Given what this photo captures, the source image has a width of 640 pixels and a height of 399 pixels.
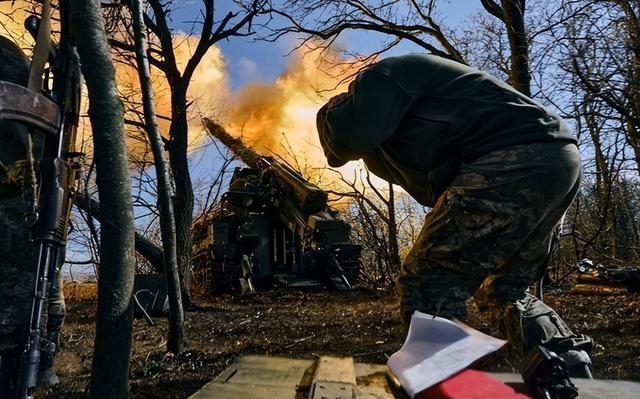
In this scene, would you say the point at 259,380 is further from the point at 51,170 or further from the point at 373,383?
the point at 51,170

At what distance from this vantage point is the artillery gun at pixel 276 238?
11273 millimetres

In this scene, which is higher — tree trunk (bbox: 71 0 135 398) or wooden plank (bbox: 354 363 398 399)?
tree trunk (bbox: 71 0 135 398)

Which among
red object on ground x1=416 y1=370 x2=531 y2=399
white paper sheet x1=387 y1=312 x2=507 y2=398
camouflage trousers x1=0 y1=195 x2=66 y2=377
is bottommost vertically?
red object on ground x1=416 y1=370 x2=531 y2=399

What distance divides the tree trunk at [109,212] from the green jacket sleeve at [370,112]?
1.10m

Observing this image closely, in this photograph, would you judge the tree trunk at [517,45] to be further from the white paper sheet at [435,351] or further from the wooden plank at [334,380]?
the white paper sheet at [435,351]

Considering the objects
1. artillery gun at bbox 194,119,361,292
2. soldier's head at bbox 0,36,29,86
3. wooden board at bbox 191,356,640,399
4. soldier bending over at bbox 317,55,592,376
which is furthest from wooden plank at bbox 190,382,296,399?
artillery gun at bbox 194,119,361,292

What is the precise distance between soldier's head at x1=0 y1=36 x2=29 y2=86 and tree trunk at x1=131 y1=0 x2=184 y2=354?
0.71 meters

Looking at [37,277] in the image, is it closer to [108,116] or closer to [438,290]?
[108,116]

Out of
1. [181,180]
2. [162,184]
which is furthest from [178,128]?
[162,184]

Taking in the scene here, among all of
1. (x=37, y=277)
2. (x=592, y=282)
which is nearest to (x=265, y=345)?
(x=37, y=277)

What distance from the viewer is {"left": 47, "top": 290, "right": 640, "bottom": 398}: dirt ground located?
2916mm

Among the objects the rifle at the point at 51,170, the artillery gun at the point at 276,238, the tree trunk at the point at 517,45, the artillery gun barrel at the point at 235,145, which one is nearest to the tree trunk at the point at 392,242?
the artillery gun at the point at 276,238

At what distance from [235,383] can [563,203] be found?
1.88 m

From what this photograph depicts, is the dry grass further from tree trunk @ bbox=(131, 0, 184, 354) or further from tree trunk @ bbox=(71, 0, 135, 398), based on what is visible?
tree trunk @ bbox=(71, 0, 135, 398)
